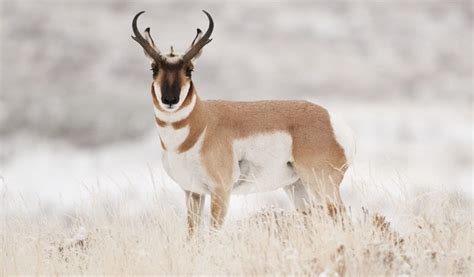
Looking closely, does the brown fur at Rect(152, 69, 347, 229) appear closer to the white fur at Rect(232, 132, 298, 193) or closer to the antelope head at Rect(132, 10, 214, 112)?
the white fur at Rect(232, 132, 298, 193)

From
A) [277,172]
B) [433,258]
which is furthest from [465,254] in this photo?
[277,172]

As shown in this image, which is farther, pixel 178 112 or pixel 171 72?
pixel 178 112

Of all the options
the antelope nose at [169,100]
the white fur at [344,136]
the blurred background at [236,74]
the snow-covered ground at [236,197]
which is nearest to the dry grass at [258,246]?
the antelope nose at [169,100]

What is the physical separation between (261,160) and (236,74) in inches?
1264

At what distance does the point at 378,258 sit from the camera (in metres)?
6.07

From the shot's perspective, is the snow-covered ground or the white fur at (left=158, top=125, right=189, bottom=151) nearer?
the white fur at (left=158, top=125, right=189, bottom=151)

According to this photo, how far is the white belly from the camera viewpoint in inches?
297

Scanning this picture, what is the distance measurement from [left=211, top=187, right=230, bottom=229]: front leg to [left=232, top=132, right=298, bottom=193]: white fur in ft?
0.82

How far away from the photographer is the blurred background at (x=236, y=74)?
24109 millimetres

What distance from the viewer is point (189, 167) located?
7.48m

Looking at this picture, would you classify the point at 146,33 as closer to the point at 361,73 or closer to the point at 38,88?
the point at 38,88

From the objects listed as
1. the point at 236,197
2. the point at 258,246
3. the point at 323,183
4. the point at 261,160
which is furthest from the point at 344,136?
the point at 236,197

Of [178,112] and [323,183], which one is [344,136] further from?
[178,112]

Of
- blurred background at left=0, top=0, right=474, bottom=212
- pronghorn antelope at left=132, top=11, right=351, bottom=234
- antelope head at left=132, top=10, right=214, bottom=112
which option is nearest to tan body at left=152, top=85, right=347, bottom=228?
pronghorn antelope at left=132, top=11, right=351, bottom=234
